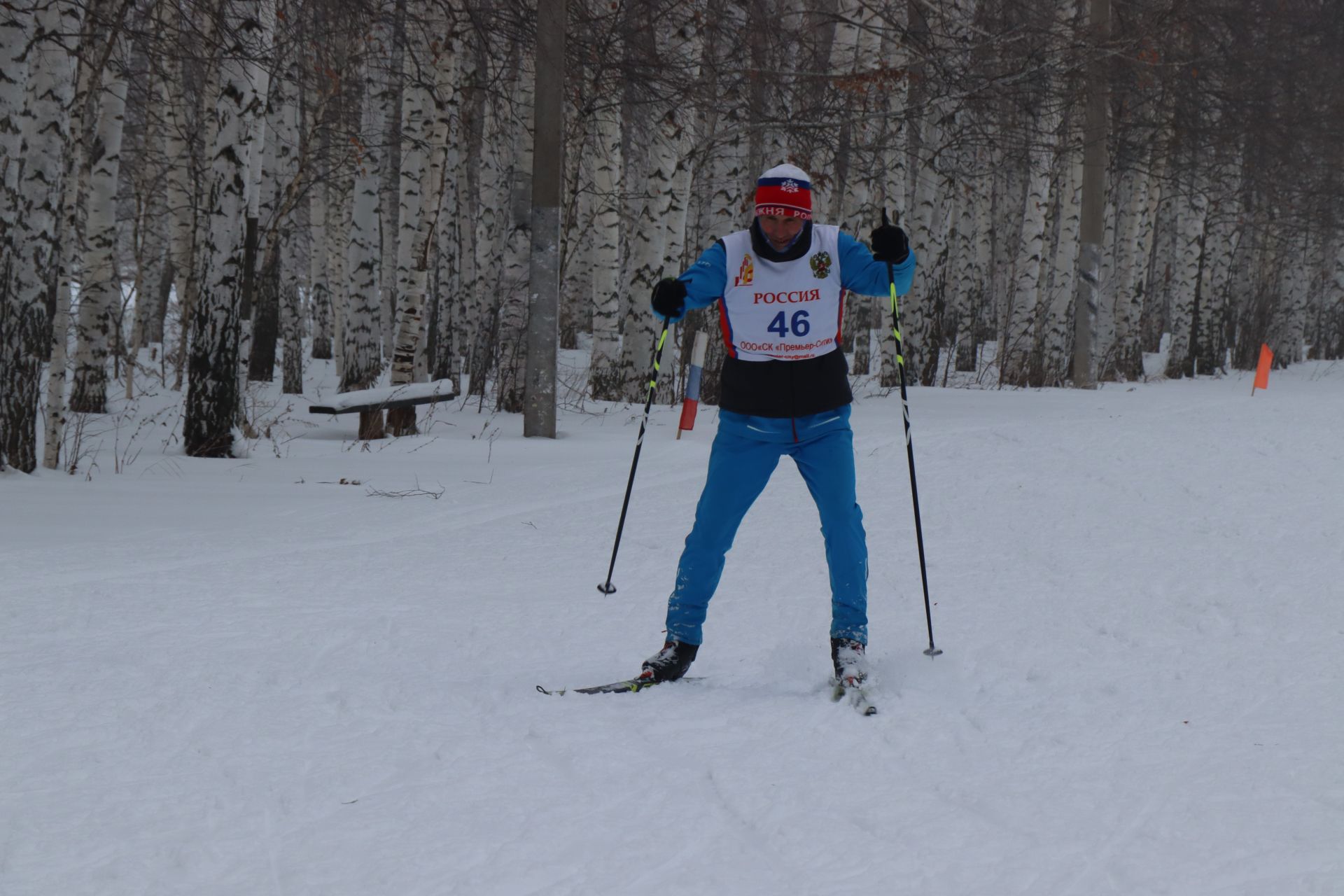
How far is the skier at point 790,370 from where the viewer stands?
471 cm

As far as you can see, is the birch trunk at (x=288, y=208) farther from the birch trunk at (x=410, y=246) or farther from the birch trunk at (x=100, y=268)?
the birch trunk at (x=100, y=268)

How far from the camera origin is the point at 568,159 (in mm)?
19281

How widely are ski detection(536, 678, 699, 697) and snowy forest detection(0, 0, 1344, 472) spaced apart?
230 inches

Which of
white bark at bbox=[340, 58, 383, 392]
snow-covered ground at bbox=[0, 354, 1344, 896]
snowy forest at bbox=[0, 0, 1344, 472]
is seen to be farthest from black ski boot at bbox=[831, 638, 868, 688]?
white bark at bbox=[340, 58, 383, 392]

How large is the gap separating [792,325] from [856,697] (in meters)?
1.43

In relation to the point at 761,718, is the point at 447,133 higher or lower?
higher

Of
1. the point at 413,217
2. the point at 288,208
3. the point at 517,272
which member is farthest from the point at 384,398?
the point at 288,208

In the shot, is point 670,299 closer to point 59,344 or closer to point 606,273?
point 59,344

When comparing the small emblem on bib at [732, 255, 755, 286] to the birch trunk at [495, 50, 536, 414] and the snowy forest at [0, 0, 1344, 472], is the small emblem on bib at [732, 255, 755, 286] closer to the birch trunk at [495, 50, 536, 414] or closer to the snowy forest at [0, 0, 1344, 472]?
the snowy forest at [0, 0, 1344, 472]

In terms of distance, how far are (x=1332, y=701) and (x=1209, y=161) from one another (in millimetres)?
19802

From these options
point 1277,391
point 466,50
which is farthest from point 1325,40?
point 466,50

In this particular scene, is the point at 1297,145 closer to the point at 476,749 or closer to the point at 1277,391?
the point at 1277,391

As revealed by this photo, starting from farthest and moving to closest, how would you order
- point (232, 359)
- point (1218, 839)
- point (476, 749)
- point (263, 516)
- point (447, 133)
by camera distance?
point (447, 133), point (232, 359), point (263, 516), point (476, 749), point (1218, 839)

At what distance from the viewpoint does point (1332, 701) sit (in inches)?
183
